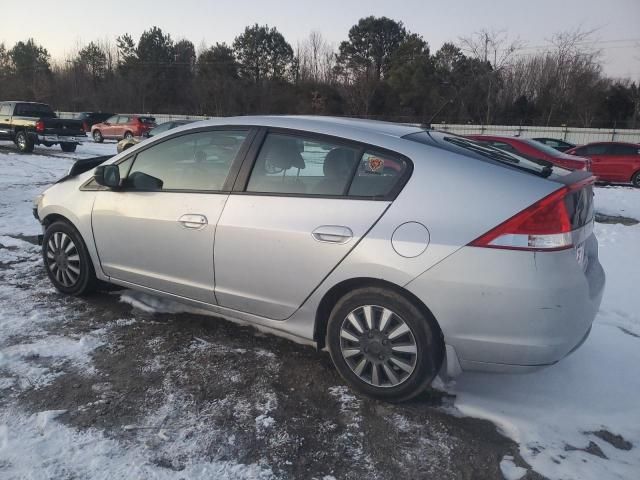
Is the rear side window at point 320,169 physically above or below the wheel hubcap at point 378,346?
above

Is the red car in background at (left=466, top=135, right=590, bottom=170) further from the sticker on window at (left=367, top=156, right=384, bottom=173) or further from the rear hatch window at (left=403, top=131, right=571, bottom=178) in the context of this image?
the sticker on window at (left=367, top=156, right=384, bottom=173)

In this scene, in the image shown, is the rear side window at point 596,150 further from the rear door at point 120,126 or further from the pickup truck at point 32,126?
the rear door at point 120,126

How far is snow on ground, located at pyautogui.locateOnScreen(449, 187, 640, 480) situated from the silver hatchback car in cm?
39

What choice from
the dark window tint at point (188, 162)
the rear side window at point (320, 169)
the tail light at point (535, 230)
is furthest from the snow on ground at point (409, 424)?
the rear side window at point (320, 169)

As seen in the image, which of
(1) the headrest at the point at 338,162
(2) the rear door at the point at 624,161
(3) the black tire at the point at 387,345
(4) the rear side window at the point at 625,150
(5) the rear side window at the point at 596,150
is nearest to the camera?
(3) the black tire at the point at 387,345

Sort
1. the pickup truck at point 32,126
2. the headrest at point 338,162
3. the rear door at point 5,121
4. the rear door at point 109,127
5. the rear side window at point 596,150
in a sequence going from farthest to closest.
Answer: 1. the rear door at point 109,127
2. the rear door at point 5,121
3. the pickup truck at point 32,126
4. the rear side window at point 596,150
5. the headrest at point 338,162

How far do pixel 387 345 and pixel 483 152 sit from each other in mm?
1270

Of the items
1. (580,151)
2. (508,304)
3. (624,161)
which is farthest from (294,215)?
(624,161)

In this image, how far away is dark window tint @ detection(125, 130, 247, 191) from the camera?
11.1ft

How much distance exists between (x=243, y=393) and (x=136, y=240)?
147 centimetres

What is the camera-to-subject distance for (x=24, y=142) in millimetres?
17328

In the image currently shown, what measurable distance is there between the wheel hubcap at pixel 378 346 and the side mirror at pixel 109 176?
2.09 metres

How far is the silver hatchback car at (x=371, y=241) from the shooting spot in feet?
8.09

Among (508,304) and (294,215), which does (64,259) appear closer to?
(294,215)
